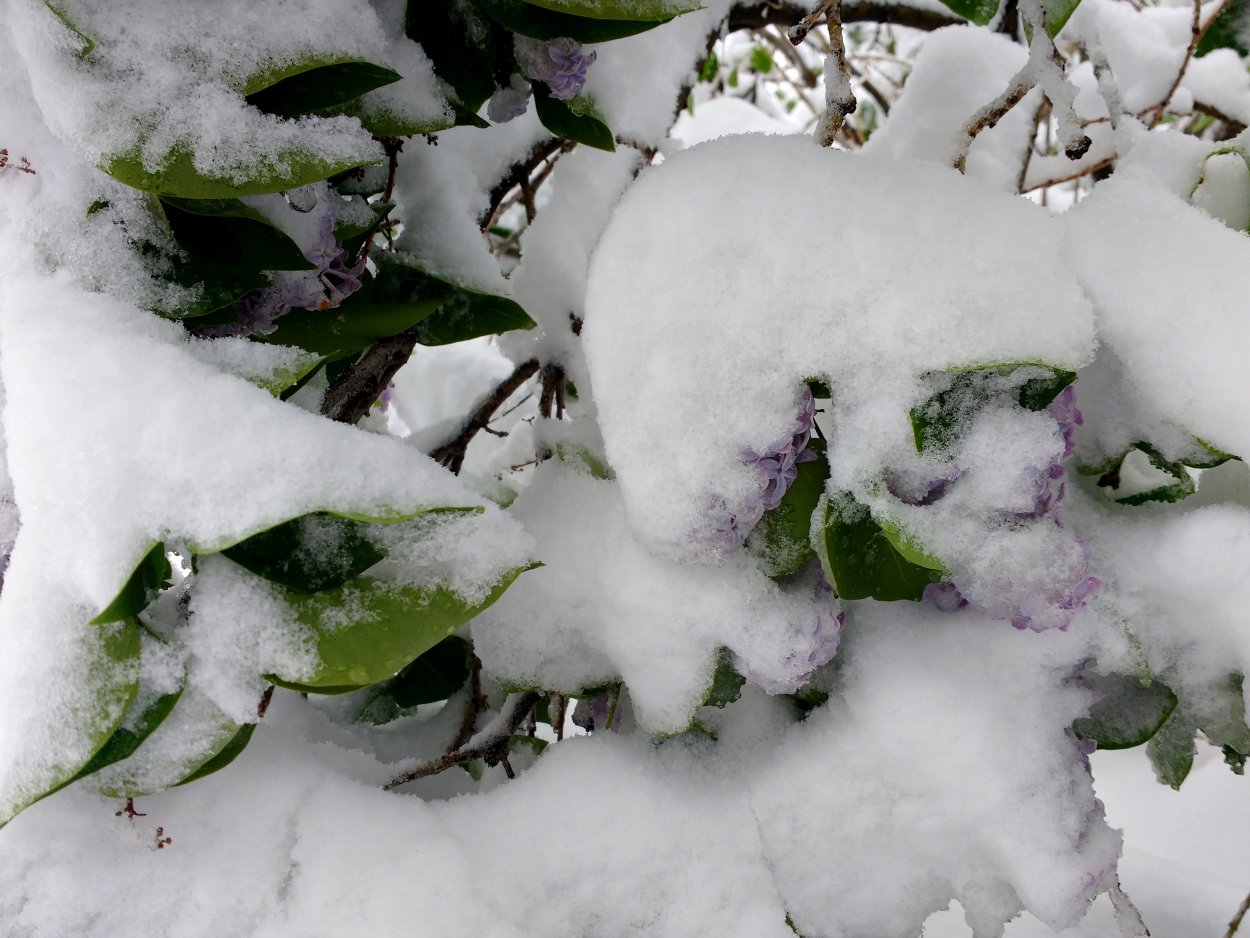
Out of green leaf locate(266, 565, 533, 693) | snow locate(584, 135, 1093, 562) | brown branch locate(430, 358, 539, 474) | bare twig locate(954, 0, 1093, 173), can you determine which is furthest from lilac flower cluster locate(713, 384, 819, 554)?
brown branch locate(430, 358, 539, 474)

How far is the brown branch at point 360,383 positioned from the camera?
58cm

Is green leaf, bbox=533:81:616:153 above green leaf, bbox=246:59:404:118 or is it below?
below

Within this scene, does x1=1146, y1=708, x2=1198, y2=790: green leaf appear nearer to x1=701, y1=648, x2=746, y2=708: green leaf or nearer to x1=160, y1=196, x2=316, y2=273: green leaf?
x1=701, y1=648, x2=746, y2=708: green leaf

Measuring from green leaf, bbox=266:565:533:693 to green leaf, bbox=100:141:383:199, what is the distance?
0.65 ft

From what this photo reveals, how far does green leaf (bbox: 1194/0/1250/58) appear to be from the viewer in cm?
73

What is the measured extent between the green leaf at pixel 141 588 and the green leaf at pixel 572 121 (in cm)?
38

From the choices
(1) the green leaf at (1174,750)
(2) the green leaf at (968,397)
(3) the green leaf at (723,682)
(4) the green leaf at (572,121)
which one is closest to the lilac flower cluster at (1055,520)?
(2) the green leaf at (968,397)

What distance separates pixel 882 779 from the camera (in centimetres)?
52

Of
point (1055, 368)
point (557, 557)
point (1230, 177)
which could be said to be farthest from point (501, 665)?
point (1230, 177)

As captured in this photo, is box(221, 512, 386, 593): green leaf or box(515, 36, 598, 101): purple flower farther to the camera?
box(515, 36, 598, 101): purple flower

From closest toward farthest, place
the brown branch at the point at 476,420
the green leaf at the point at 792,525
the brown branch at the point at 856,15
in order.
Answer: the green leaf at the point at 792,525 → the brown branch at the point at 476,420 → the brown branch at the point at 856,15

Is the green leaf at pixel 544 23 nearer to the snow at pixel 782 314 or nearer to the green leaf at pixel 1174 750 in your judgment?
the snow at pixel 782 314

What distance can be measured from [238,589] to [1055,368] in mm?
394

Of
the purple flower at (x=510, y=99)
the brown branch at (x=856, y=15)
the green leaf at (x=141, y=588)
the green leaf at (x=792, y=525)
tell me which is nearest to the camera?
the green leaf at (x=141, y=588)
